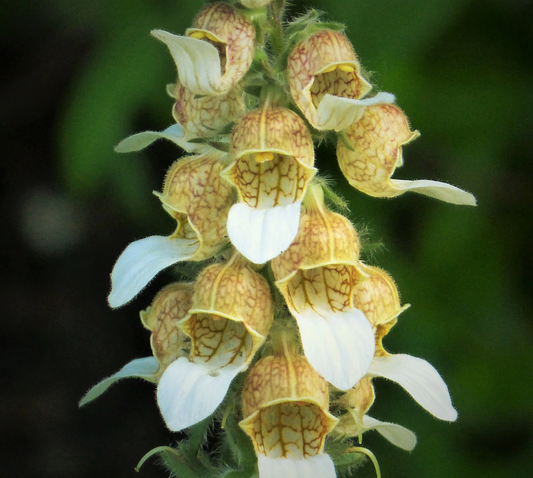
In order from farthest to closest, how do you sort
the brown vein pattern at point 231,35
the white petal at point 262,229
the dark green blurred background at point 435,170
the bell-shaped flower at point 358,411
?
the dark green blurred background at point 435,170 → the bell-shaped flower at point 358,411 → the brown vein pattern at point 231,35 → the white petal at point 262,229

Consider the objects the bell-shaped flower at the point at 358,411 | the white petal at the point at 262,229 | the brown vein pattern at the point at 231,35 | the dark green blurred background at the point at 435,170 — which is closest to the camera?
the white petal at the point at 262,229

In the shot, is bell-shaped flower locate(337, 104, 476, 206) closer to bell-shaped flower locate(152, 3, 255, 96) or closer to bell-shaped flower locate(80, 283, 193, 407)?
bell-shaped flower locate(152, 3, 255, 96)

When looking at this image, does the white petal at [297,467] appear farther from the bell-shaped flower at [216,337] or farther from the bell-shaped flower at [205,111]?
the bell-shaped flower at [205,111]

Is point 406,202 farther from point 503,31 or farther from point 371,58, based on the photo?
point 503,31

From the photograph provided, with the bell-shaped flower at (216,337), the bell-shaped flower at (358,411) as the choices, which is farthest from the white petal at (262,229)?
the bell-shaped flower at (358,411)

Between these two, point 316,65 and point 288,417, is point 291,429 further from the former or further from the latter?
point 316,65

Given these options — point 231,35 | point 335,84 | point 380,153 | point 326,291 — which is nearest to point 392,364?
point 326,291
